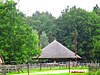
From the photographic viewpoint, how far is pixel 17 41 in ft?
144

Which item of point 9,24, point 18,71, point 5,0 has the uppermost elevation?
point 5,0

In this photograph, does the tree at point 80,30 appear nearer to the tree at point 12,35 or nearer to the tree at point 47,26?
the tree at point 47,26

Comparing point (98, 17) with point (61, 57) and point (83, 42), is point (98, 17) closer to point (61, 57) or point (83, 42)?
point (83, 42)

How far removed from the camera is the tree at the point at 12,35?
142 feet

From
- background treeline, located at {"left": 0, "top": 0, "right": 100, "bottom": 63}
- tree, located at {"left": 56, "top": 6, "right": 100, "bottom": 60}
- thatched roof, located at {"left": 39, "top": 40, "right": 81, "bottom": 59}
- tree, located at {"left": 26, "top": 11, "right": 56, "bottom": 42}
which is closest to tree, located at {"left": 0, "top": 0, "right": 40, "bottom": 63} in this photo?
background treeline, located at {"left": 0, "top": 0, "right": 100, "bottom": 63}

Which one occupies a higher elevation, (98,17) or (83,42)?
(98,17)

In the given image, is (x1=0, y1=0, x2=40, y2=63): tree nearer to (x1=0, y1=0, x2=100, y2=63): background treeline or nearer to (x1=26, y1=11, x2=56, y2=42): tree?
(x1=0, y1=0, x2=100, y2=63): background treeline

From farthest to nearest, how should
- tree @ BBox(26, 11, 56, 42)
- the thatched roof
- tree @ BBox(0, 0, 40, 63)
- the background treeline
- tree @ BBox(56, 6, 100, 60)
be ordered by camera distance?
tree @ BBox(26, 11, 56, 42) → tree @ BBox(56, 6, 100, 60) → the thatched roof → the background treeline → tree @ BBox(0, 0, 40, 63)

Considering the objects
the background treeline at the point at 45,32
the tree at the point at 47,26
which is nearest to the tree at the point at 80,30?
the background treeline at the point at 45,32

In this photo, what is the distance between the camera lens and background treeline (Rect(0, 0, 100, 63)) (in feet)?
143

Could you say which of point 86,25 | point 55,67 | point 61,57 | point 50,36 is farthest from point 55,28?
point 55,67

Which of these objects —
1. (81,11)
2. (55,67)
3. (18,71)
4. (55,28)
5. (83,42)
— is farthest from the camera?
(55,28)

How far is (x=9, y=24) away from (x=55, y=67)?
12960 mm

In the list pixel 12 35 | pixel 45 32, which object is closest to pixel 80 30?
pixel 45 32
